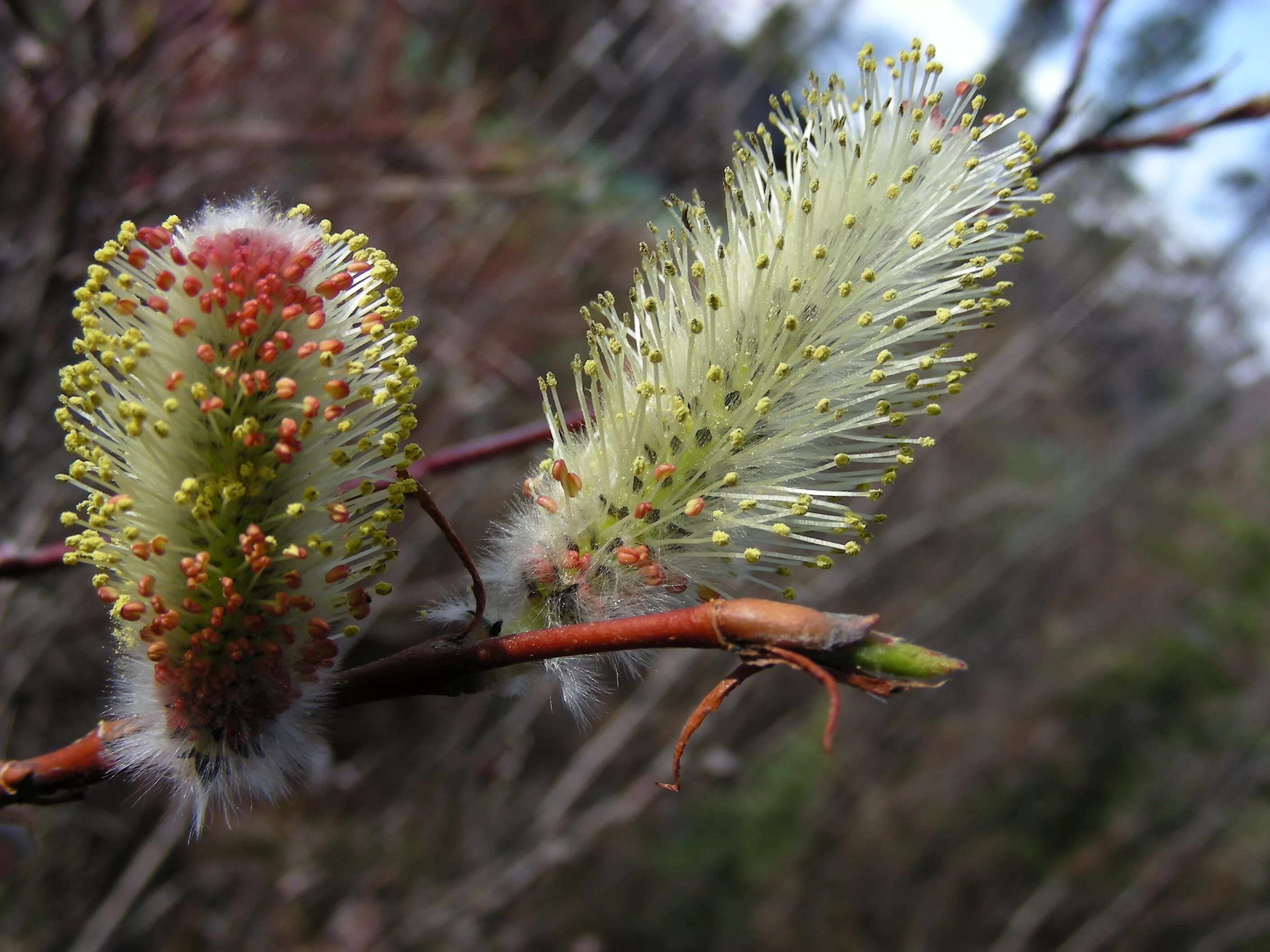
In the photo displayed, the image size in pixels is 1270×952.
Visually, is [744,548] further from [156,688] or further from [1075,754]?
[1075,754]

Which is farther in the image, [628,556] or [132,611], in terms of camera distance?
[628,556]

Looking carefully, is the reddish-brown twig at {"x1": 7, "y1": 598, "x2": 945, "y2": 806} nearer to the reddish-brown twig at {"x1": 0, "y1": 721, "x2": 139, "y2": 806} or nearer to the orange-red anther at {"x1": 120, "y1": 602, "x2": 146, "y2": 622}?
the reddish-brown twig at {"x1": 0, "y1": 721, "x2": 139, "y2": 806}

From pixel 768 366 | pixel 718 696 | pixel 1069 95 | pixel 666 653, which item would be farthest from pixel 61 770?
pixel 666 653

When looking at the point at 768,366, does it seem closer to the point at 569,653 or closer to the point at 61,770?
the point at 569,653

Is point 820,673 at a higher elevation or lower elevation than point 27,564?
lower

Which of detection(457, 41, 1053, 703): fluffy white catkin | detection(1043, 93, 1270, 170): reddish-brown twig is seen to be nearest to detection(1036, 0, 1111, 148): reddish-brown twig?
detection(1043, 93, 1270, 170): reddish-brown twig

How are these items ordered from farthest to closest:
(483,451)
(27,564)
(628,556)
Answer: (483,451), (27,564), (628,556)

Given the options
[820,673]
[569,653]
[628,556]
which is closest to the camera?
[820,673]
